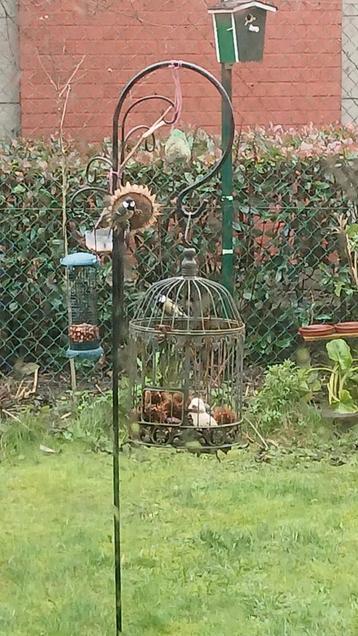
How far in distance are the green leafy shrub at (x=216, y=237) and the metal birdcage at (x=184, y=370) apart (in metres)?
1.90

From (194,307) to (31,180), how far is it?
1.94 meters

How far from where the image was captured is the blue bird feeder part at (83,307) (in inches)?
189

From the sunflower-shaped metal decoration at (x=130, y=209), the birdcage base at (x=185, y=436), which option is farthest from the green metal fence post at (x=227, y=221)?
the sunflower-shaped metal decoration at (x=130, y=209)

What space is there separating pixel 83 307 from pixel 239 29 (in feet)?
4.70

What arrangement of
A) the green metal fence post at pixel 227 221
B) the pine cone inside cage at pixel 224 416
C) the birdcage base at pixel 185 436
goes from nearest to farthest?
the birdcage base at pixel 185 436 < the pine cone inside cage at pixel 224 416 < the green metal fence post at pixel 227 221

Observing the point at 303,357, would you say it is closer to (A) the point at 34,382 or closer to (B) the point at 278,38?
(A) the point at 34,382

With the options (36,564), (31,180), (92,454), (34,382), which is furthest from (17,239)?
(36,564)

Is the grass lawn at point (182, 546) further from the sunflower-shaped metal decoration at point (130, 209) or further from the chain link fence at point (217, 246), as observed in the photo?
the sunflower-shaped metal decoration at point (130, 209)

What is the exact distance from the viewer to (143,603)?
10.8ft

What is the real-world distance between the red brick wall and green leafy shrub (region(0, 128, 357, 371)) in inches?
46.9

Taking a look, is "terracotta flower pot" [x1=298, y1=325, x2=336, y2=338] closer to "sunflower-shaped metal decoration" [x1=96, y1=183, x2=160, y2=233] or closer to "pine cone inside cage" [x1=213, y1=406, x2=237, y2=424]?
"pine cone inside cage" [x1=213, y1=406, x2=237, y2=424]

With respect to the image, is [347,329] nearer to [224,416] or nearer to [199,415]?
[224,416]

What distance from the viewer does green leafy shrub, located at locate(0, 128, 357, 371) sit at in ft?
17.9

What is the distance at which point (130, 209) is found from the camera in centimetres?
274
